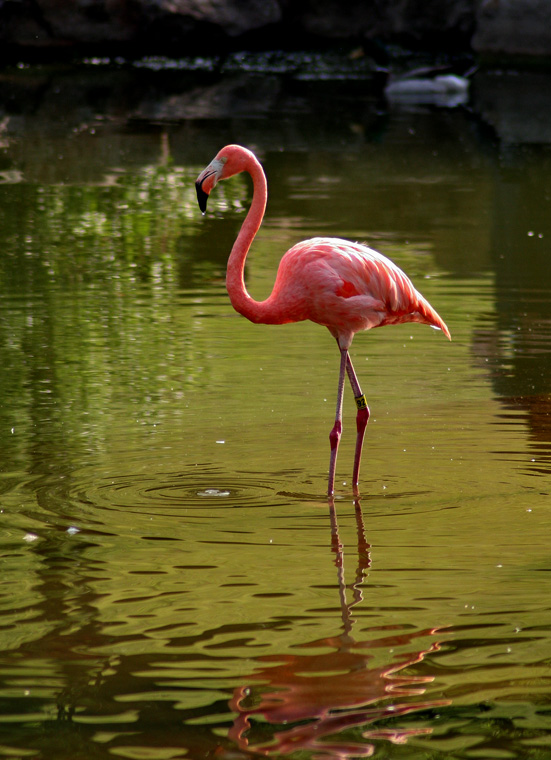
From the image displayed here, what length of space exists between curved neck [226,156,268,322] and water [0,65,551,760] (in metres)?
0.70

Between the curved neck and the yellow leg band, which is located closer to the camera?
the curved neck

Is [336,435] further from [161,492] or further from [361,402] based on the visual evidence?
[161,492]

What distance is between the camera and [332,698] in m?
3.50

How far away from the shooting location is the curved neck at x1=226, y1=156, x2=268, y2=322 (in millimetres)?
5492

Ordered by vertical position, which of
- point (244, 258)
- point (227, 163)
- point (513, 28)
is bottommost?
point (244, 258)

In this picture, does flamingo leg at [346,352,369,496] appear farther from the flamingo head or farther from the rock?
the rock

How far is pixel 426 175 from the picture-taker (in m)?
14.5

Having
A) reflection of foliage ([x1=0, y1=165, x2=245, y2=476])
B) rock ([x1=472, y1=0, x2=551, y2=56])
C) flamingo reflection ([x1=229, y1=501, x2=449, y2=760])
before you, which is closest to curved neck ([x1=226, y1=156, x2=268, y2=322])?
reflection of foliage ([x1=0, y1=165, x2=245, y2=476])

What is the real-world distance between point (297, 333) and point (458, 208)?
5.01m

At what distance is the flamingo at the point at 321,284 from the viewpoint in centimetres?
550

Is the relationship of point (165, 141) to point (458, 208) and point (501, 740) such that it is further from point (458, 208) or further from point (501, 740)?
point (501, 740)

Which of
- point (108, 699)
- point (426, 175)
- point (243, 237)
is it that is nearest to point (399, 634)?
point (108, 699)

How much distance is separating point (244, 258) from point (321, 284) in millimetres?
360

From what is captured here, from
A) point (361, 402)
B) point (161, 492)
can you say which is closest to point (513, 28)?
point (361, 402)
